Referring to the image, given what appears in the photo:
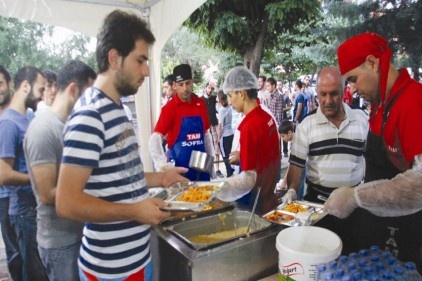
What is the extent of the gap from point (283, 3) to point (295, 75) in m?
9.61

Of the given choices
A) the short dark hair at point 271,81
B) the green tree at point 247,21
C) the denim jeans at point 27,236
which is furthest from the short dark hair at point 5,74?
the short dark hair at point 271,81

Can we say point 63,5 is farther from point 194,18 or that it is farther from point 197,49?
point 197,49

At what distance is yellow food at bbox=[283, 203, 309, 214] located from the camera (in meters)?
1.66

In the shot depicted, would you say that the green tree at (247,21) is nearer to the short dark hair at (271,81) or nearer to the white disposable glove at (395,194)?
the short dark hair at (271,81)

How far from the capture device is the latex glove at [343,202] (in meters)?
1.36

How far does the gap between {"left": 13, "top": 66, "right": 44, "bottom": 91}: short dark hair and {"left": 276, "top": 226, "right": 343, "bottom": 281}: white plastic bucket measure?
2.26 meters

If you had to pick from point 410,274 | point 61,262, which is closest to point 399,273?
point 410,274

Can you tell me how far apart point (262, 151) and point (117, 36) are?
118 centimetres

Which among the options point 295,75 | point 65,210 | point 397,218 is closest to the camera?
point 65,210

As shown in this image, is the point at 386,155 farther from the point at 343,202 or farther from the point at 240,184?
the point at 240,184

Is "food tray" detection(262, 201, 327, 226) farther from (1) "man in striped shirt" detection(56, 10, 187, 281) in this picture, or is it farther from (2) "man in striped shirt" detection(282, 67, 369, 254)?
(1) "man in striped shirt" detection(56, 10, 187, 281)

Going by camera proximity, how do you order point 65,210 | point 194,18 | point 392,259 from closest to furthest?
1. point 65,210
2. point 392,259
3. point 194,18

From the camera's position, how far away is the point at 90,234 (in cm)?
119

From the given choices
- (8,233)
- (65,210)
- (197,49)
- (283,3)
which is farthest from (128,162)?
(197,49)
